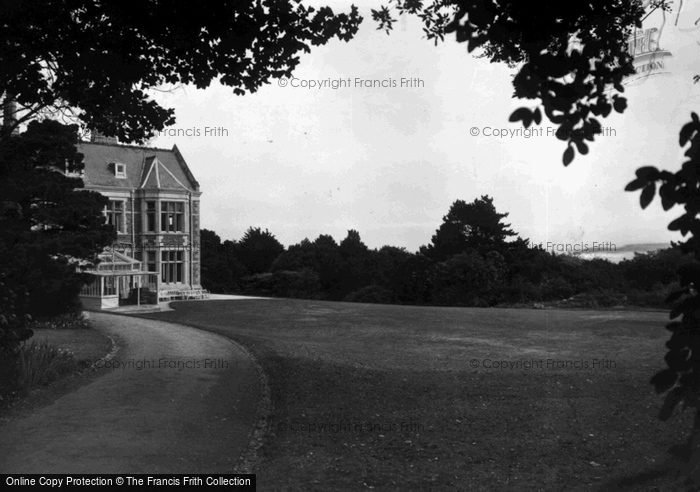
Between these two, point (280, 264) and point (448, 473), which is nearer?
point (448, 473)

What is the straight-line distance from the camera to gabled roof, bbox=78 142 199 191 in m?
8.36

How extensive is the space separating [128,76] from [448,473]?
4856mm

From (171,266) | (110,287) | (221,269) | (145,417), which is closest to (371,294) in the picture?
(221,269)

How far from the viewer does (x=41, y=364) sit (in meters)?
7.78

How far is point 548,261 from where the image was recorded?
10172 mm

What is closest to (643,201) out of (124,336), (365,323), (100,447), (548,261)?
(100,447)

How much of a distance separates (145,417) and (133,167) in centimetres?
462

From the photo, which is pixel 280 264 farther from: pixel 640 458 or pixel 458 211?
pixel 640 458

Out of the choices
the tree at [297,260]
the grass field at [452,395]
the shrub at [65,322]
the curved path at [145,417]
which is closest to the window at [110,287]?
the curved path at [145,417]

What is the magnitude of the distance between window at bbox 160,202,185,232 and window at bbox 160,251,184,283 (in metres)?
0.53

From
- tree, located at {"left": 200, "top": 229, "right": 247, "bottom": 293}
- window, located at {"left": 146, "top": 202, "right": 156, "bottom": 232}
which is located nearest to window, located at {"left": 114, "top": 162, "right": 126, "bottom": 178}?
window, located at {"left": 146, "top": 202, "right": 156, "bottom": 232}

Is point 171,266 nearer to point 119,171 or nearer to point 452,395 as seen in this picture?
point 119,171

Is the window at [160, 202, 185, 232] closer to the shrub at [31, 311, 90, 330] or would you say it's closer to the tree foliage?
the shrub at [31, 311, 90, 330]

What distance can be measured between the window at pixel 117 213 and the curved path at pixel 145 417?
1448mm
